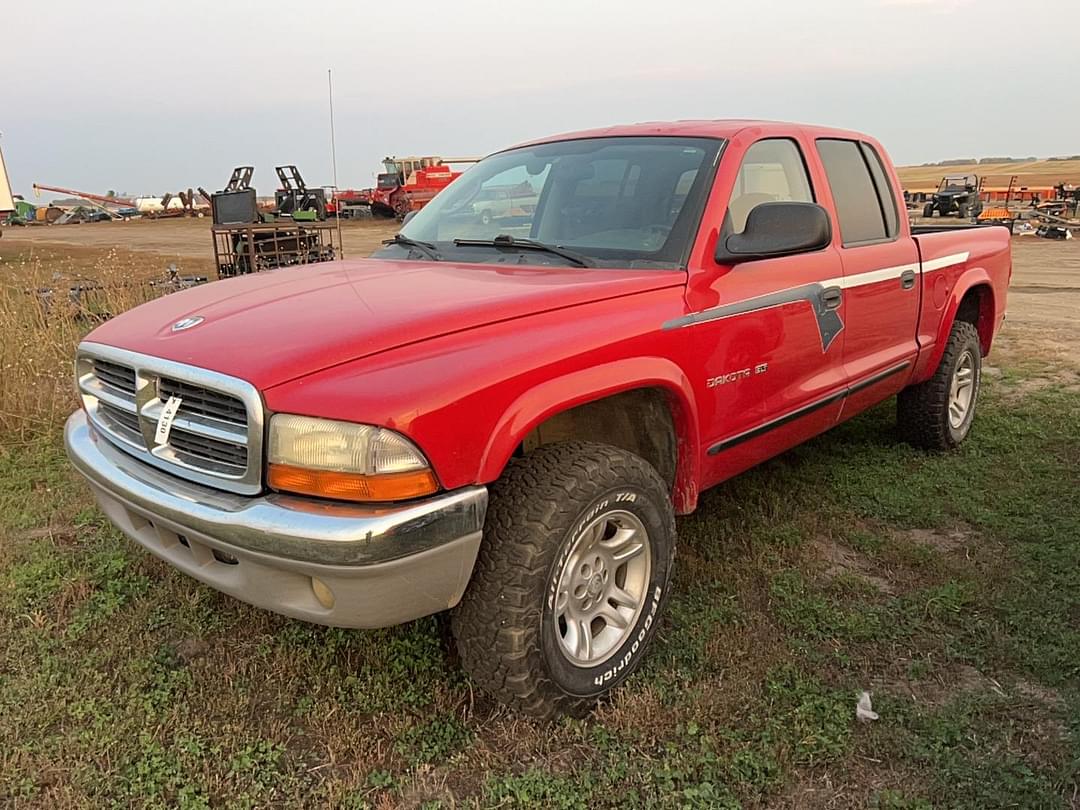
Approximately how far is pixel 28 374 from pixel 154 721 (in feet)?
12.3

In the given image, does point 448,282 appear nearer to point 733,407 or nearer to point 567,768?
point 733,407

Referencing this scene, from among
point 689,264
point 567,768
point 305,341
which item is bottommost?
point 567,768

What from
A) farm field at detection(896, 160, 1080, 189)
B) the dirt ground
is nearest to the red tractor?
the dirt ground

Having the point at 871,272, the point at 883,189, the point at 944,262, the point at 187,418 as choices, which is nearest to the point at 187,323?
the point at 187,418

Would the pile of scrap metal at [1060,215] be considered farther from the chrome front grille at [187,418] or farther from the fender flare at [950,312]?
the chrome front grille at [187,418]

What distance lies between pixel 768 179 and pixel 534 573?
2.08 m

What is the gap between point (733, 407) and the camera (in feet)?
10.1

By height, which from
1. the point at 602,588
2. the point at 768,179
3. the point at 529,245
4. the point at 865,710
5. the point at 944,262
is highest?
the point at 768,179

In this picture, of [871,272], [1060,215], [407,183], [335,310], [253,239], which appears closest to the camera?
[335,310]

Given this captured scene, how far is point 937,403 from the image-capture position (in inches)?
187

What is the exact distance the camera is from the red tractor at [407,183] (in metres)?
31.6

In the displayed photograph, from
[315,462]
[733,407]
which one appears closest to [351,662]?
[315,462]

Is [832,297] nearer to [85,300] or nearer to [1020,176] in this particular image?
[85,300]

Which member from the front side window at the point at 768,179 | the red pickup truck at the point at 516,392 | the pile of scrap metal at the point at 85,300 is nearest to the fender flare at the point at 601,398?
the red pickup truck at the point at 516,392
